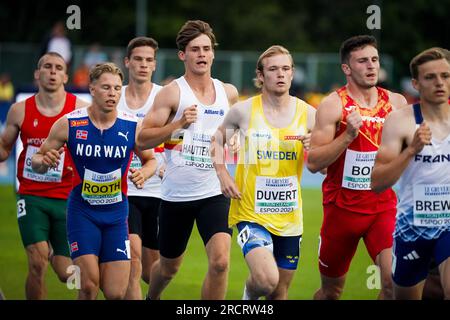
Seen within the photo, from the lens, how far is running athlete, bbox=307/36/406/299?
9203mm

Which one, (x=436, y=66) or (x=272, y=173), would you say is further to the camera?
(x=272, y=173)

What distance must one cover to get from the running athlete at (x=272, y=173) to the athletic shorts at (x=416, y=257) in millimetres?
1288

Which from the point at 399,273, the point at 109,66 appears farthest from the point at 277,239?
the point at 109,66

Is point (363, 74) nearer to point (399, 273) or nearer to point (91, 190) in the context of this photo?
point (399, 273)

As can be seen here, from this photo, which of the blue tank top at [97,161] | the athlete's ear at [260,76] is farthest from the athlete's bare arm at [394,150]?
the blue tank top at [97,161]

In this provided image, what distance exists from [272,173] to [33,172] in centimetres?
295

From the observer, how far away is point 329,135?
9.04m

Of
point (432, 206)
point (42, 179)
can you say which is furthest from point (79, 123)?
point (432, 206)

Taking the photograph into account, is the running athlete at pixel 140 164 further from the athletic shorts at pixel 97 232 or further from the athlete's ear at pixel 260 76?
the athlete's ear at pixel 260 76

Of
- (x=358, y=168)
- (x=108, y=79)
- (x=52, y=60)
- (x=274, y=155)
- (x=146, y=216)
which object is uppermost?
(x=52, y=60)

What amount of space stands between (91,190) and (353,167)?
7.94 ft

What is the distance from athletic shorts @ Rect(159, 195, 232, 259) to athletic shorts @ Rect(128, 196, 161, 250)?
60 centimetres

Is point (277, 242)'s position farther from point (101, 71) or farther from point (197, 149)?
point (101, 71)

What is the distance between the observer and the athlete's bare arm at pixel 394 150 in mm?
7781
